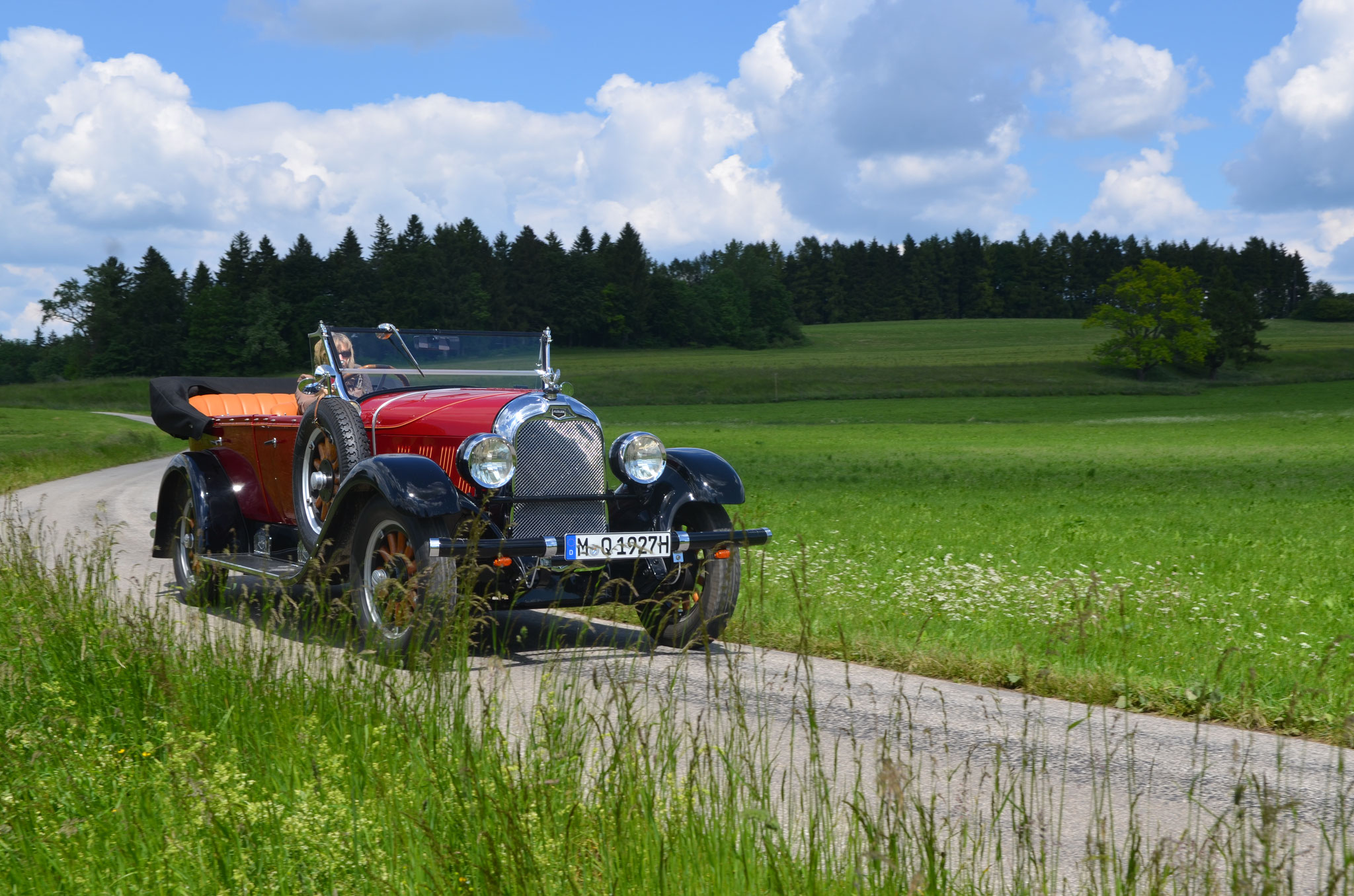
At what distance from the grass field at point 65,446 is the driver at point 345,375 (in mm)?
12307

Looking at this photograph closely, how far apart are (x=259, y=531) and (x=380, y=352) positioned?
183 centimetres

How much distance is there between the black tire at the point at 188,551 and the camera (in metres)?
8.69

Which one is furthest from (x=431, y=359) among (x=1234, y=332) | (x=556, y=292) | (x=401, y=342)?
(x=556, y=292)

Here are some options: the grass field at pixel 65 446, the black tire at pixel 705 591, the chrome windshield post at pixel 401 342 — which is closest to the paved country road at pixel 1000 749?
the black tire at pixel 705 591

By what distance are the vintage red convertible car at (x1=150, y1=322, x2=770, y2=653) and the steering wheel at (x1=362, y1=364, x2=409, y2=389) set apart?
0.01 m

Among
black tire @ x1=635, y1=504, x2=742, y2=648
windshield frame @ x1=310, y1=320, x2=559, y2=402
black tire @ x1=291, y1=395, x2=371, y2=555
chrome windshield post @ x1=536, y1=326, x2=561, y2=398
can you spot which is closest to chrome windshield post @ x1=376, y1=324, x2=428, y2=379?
windshield frame @ x1=310, y1=320, x2=559, y2=402

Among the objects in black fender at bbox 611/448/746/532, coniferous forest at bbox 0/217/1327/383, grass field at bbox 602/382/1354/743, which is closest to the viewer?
grass field at bbox 602/382/1354/743

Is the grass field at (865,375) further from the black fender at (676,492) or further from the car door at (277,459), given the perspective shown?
the black fender at (676,492)

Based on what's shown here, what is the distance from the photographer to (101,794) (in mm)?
3875

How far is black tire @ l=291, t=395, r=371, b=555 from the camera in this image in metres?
7.52

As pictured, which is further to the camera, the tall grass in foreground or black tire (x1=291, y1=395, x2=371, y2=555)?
black tire (x1=291, y1=395, x2=371, y2=555)

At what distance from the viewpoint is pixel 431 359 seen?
340 inches

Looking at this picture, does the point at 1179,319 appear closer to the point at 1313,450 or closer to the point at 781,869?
the point at 1313,450

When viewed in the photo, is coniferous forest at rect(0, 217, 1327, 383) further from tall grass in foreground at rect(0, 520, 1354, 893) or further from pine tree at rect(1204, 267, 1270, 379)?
tall grass in foreground at rect(0, 520, 1354, 893)
